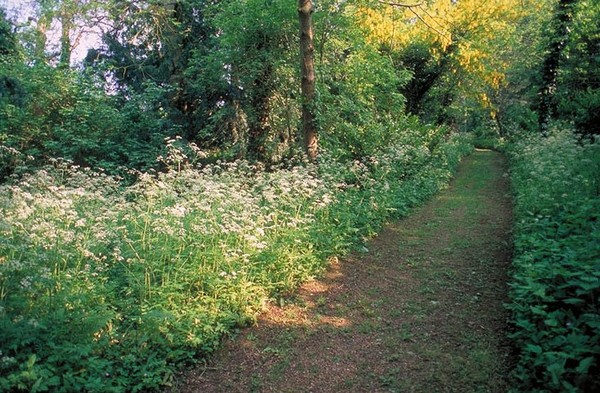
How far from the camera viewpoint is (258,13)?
12.0 metres

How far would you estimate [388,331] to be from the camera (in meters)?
A: 4.66

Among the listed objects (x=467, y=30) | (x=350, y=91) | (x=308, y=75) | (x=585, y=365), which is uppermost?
(x=467, y=30)

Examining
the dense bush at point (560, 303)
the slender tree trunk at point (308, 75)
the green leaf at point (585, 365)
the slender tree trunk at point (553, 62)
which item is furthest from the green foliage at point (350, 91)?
the green leaf at point (585, 365)

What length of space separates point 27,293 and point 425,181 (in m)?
10.6

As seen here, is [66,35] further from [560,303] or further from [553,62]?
[560,303]

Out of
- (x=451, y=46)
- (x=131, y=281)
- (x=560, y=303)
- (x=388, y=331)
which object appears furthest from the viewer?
(x=451, y=46)

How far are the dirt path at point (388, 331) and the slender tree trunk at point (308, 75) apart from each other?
4.18 metres

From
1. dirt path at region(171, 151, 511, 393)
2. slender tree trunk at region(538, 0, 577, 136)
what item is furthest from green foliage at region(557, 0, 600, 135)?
dirt path at region(171, 151, 511, 393)

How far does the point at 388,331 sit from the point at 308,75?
756 cm

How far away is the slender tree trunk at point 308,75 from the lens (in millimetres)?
10102

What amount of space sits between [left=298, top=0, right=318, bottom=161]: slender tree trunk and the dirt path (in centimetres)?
418

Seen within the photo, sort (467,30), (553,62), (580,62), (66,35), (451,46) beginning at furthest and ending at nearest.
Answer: (66,35)
(451,46)
(467,30)
(553,62)
(580,62)

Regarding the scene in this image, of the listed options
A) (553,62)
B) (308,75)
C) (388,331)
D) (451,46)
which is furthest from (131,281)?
(451,46)

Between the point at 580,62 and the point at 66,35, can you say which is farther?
Result: the point at 66,35
